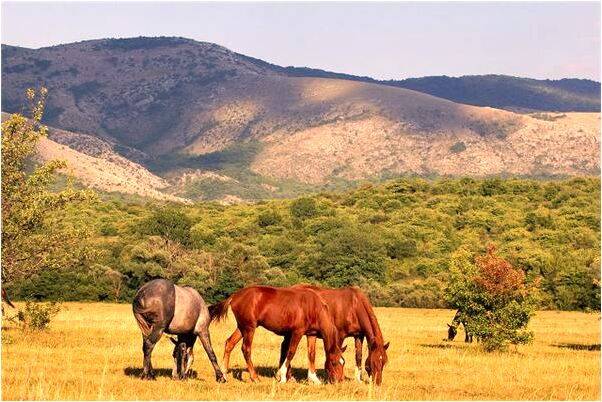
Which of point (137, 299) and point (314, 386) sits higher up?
point (137, 299)

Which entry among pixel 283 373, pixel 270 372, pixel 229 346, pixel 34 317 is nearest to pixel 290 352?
pixel 283 373

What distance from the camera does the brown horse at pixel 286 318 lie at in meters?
19.1

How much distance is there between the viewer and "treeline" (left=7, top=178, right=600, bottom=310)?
208ft

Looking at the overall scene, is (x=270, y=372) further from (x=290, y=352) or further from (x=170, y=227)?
(x=170, y=227)

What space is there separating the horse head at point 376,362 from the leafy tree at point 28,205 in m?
11.9

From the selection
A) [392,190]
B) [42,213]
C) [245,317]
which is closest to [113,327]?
[42,213]

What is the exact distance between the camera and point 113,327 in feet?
111

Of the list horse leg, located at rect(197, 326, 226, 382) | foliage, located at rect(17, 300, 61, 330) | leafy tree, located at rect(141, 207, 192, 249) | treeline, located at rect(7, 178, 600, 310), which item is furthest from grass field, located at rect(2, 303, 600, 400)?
leafy tree, located at rect(141, 207, 192, 249)

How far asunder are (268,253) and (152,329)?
63.5 meters

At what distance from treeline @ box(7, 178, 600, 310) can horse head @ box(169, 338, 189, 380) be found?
22170 millimetres

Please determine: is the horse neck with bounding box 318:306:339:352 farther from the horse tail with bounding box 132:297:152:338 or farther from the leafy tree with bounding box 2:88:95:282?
the leafy tree with bounding box 2:88:95:282

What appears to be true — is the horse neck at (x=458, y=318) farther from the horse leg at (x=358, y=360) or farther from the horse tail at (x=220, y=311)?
the horse tail at (x=220, y=311)

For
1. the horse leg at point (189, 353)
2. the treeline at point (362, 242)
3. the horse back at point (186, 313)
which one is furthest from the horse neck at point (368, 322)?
the treeline at point (362, 242)

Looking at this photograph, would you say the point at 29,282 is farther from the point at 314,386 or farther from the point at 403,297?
the point at 314,386
